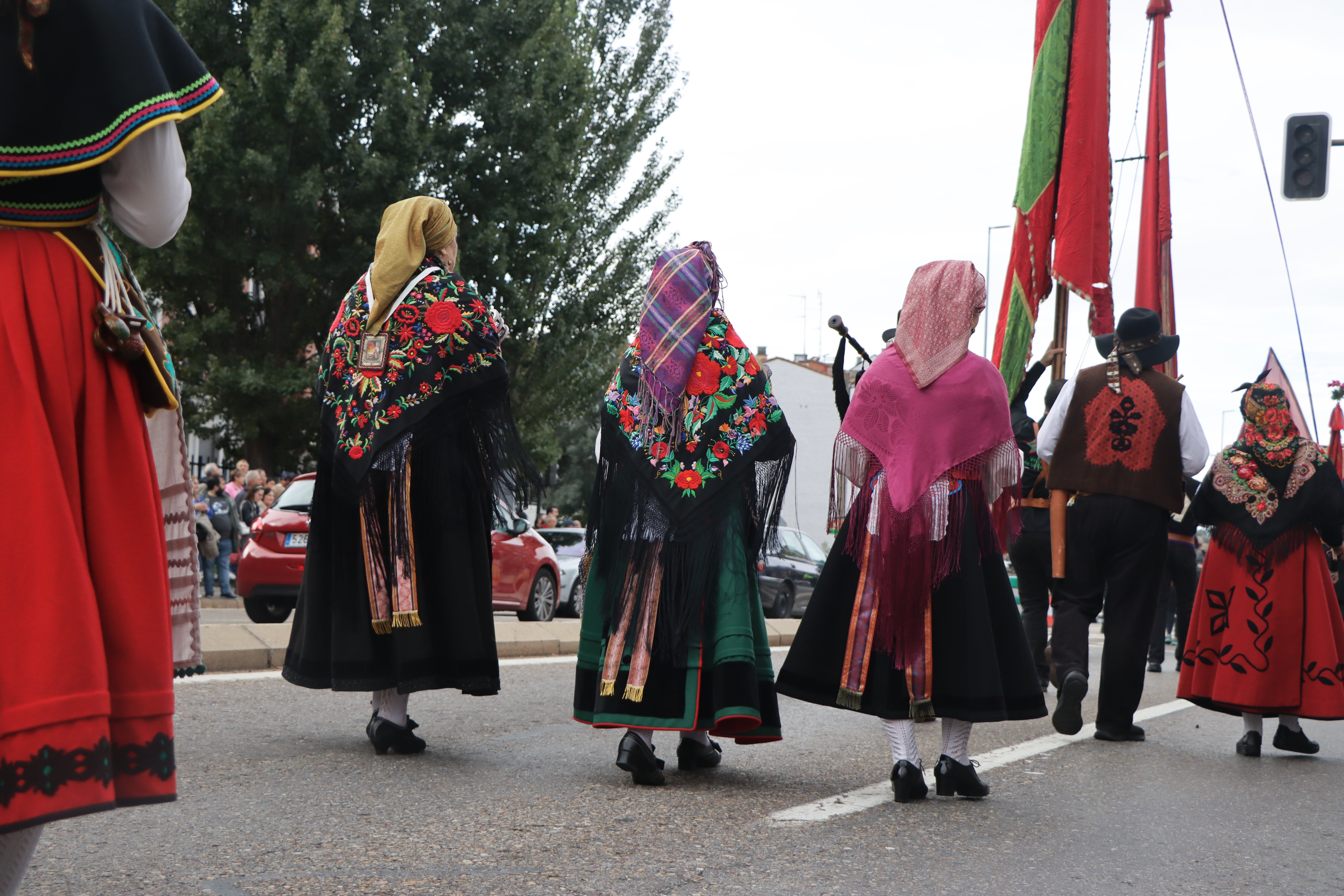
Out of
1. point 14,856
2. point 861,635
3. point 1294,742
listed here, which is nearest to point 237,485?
point 1294,742

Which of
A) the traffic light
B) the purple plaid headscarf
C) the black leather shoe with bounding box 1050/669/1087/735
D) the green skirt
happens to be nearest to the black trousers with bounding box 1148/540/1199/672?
the black leather shoe with bounding box 1050/669/1087/735

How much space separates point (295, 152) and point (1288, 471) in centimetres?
1566

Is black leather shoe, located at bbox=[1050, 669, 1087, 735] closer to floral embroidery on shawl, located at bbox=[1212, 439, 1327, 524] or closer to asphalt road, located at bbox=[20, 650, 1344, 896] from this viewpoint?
asphalt road, located at bbox=[20, 650, 1344, 896]

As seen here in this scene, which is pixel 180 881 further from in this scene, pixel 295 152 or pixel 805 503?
pixel 805 503

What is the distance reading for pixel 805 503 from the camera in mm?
60000

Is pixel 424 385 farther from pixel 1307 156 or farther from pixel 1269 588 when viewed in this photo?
pixel 1307 156

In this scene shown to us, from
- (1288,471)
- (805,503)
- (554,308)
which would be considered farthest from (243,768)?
(805,503)

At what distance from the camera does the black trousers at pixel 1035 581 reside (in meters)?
9.09

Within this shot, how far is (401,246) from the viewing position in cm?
586

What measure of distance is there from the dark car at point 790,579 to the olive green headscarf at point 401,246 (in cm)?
1600

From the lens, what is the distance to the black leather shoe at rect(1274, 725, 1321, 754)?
7.12 metres

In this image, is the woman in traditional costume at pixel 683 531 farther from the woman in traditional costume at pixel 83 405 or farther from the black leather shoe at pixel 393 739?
the woman in traditional costume at pixel 83 405

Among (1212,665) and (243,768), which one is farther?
(1212,665)

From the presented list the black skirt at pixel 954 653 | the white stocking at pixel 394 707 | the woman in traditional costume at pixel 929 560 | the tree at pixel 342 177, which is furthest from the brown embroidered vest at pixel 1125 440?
the tree at pixel 342 177
